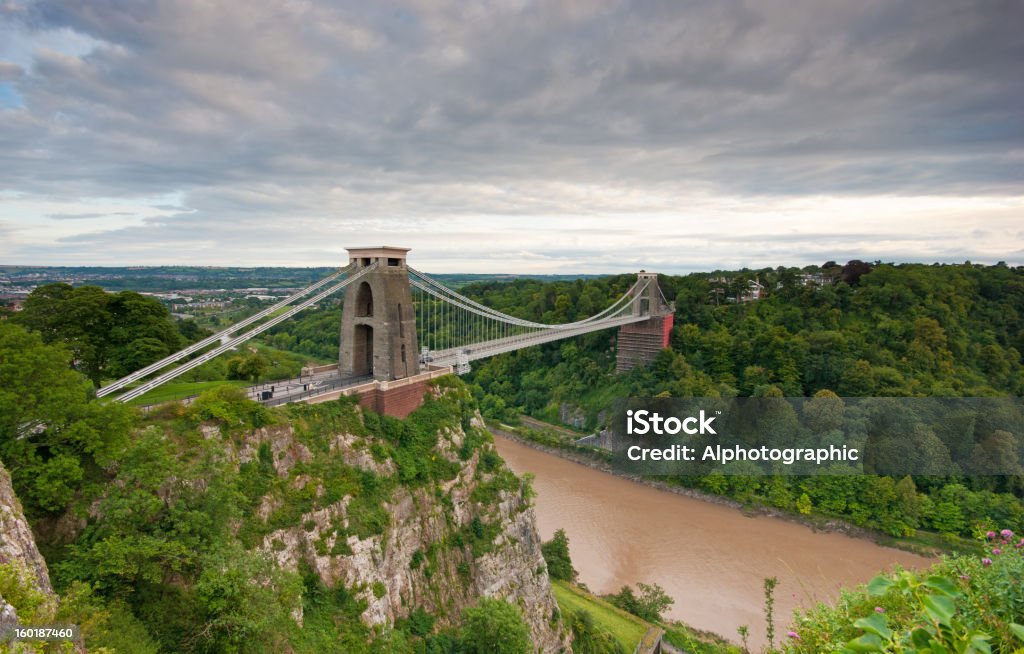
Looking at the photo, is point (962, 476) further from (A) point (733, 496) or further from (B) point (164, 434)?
(B) point (164, 434)

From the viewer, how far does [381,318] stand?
1346 centimetres

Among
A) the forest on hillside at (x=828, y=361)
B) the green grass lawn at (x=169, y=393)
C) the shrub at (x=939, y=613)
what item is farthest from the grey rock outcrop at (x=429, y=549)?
the forest on hillside at (x=828, y=361)

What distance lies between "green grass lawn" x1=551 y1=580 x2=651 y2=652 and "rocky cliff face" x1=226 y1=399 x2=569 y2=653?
1.53 meters

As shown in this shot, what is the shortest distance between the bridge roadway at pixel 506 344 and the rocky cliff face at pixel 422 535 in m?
4.38

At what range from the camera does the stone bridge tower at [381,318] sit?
13.5m

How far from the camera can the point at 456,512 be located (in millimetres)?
13008

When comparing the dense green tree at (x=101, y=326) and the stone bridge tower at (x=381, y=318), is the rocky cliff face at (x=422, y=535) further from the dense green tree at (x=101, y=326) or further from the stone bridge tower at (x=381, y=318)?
the dense green tree at (x=101, y=326)

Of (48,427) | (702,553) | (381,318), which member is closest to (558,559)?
(702,553)

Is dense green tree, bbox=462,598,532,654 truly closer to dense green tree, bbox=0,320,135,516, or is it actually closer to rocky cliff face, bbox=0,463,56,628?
dense green tree, bbox=0,320,135,516

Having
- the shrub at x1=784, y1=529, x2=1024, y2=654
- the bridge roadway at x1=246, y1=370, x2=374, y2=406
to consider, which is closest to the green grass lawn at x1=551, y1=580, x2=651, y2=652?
the bridge roadway at x1=246, y1=370, x2=374, y2=406

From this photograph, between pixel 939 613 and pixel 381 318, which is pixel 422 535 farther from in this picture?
pixel 939 613

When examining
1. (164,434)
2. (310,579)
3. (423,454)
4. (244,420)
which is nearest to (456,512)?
(423,454)

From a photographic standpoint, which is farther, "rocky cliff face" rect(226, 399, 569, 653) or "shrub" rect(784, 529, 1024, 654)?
"rocky cliff face" rect(226, 399, 569, 653)

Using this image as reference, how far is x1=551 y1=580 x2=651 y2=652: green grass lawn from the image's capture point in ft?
45.1
